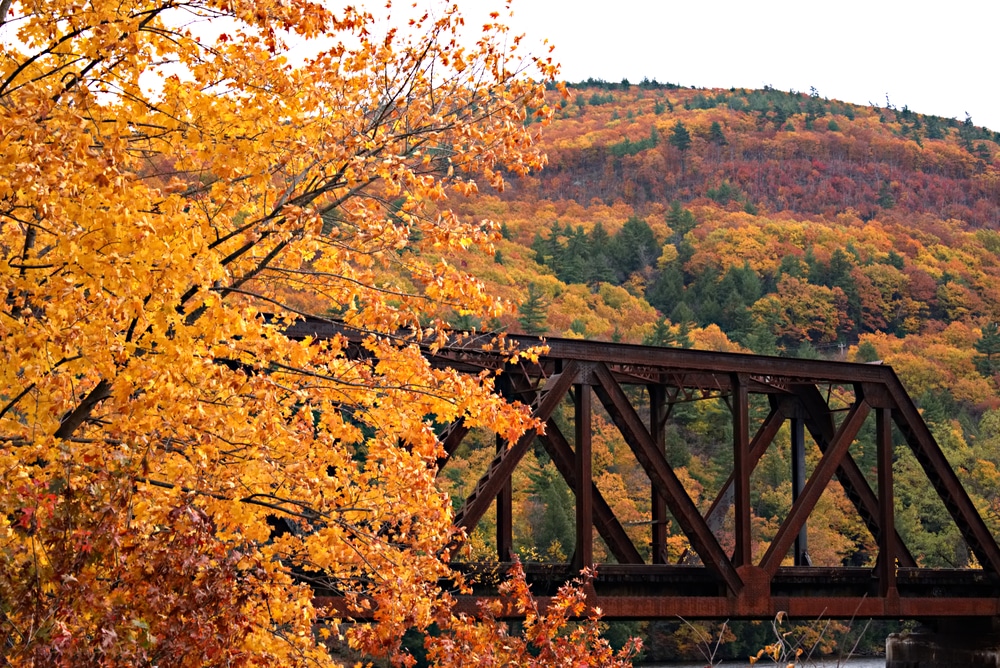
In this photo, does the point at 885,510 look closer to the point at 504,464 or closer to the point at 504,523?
the point at 504,523

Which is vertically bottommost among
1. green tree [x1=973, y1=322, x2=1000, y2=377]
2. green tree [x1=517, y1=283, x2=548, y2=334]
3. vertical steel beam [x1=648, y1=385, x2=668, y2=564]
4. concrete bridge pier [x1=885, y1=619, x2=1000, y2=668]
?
green tree [x1=973, y1=322, x2=1000, y2=377]

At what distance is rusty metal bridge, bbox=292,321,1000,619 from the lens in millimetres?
19594

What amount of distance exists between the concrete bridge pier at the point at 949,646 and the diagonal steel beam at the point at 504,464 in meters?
13.9

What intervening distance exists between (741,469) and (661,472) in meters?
2.78

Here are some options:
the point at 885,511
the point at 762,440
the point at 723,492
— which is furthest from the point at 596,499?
the point at 885,511

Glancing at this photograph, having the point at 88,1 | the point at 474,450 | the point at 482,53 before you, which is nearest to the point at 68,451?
the point at 88,1

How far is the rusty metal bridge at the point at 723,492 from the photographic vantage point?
19594 millimetres

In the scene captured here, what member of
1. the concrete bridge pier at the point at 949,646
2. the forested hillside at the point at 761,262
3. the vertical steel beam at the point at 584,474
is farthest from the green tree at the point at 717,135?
the vertical steel beam at the point at 584,474

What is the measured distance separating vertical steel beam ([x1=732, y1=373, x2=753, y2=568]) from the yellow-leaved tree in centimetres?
1155

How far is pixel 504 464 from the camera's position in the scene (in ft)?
60.4

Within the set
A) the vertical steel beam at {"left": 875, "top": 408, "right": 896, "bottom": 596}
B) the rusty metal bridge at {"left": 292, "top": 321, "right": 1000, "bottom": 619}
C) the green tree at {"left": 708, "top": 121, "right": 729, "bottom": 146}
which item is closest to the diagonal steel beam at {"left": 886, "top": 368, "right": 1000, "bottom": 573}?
the rusty metal bridge at {"left": 292, "top": 321, "right": 1000, "bottom": 619}

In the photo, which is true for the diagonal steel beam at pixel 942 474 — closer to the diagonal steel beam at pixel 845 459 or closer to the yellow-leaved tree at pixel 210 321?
the diagonal steel beam at pixel 845 459

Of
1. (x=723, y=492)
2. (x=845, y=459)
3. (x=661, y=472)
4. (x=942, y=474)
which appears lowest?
(x=723, y=492)

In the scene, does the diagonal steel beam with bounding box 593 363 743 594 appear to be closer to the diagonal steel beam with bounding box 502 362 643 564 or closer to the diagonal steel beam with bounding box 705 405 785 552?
the diagonal steel beam with bounding box 502 362 643 564
